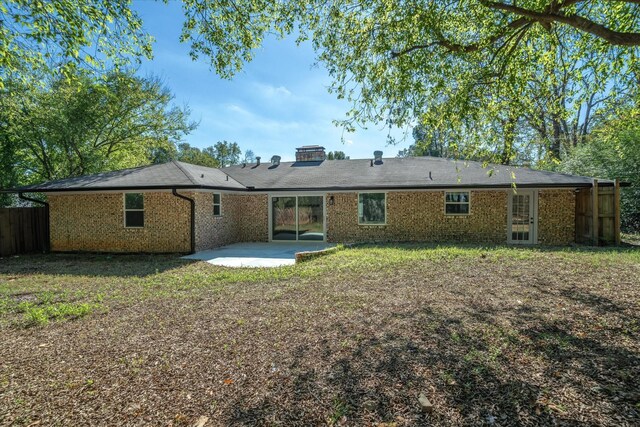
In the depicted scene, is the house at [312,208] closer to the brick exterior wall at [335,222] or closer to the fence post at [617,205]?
the brick exterior wall at [335,222]

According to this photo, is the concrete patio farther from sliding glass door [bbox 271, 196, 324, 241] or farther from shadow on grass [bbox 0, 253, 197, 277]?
shadow on grass [bbox 0, 253, 197, 277]

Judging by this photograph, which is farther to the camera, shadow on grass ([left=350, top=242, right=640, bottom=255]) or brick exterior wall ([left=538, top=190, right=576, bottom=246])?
brick exterior wall ([left=538, top=190, right=576, bottom=246])

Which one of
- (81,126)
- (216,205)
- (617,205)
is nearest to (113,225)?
(216,205)

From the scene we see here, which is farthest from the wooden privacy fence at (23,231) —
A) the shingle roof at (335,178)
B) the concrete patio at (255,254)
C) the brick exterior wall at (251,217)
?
the brick exterior wall at (251,217)

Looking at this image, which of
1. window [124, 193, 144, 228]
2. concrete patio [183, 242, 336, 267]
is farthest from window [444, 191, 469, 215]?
window [124, 193, 144, 228]

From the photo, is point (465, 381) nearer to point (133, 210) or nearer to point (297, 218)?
point (297, 218)

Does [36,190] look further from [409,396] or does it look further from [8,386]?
[409,396]

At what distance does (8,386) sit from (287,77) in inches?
377

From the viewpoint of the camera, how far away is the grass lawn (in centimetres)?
286

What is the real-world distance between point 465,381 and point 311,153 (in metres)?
17.2

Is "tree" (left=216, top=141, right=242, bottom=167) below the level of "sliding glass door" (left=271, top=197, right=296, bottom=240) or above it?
above

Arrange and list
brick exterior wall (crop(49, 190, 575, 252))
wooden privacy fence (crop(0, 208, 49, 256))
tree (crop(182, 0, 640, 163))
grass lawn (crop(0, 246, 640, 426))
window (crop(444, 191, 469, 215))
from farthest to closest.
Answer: window (crop(444, 191, 469, 215))
wooden privacy fence (crop(0, 208, 49, 256))
brick exterior wall (crop(49, 190, 575, 252))
tree (crop(182, 0, 640, 163))
grass lawn (crop(0, 246, 640, 426))

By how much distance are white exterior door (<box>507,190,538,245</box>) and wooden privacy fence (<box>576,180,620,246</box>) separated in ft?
5.29

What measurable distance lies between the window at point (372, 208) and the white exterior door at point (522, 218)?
4.77 meters
